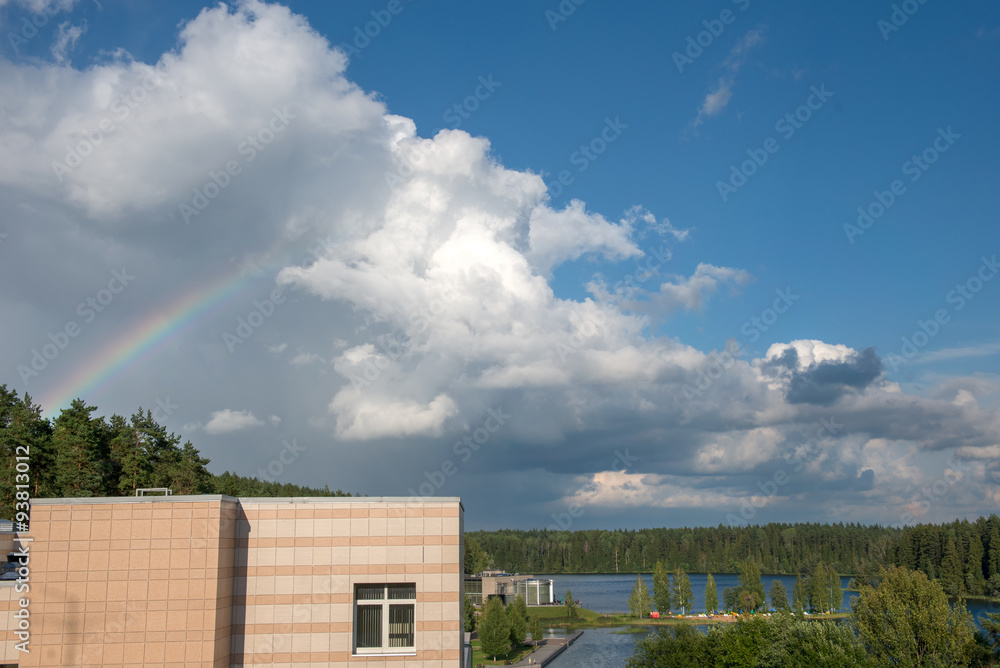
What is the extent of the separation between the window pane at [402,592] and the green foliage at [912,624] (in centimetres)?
4474

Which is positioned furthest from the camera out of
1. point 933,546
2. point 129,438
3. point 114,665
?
point 933,546

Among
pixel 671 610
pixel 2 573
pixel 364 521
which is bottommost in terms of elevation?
pixel 671 610

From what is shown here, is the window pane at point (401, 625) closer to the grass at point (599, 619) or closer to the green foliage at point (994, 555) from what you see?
the grass at point (599, 619)

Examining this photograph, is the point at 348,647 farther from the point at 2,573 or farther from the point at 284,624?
the point at 2,573

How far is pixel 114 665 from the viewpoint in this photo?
18531 mm

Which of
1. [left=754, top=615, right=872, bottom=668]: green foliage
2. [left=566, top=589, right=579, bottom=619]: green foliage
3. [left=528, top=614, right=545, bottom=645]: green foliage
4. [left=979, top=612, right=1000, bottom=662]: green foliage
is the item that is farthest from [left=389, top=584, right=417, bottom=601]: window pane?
[left=566, top=589, right=579, bottom=619]: green foliage

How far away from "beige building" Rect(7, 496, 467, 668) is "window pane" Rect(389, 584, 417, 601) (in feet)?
0.10

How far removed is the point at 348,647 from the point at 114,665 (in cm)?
636

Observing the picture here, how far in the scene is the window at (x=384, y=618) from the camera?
67.6 feet

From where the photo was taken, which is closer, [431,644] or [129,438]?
[431,644]

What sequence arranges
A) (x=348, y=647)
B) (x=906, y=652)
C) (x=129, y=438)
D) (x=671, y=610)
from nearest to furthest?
(x=348, y=647)
(x=906, y=652)
(x=129, y=438)
(x=671, y=610)

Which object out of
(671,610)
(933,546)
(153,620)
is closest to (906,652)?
(153,620)

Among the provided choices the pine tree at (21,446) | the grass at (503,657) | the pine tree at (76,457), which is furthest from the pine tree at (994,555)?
the pine tree at (21,446)

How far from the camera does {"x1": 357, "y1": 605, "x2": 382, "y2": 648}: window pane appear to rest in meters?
20.6
